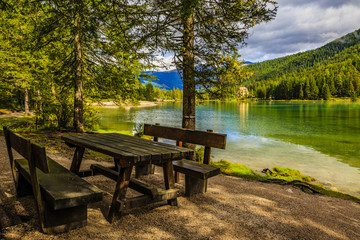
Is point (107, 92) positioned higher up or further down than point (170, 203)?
higher up

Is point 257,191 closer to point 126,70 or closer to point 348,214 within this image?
point 348,214

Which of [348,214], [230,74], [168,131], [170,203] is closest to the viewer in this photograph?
[170,203]

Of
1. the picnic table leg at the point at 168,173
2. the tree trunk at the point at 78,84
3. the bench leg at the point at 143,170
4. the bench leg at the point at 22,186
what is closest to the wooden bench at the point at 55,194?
the bench leg at the point at 22,186

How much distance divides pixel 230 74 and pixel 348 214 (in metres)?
4.16

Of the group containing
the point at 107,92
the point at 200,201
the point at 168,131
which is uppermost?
the point at 107,92

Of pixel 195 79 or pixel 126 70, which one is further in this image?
pixel 126 70

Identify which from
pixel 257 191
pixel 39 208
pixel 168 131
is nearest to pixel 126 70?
pixel 168 131

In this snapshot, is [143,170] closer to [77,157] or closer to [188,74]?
[77,157]

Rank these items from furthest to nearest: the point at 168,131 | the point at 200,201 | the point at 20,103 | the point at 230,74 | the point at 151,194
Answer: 1. the point at 20,103
2. the point at 230,74
3. the point at 168,131
4. the point at 200,201
5. the point at 151,194

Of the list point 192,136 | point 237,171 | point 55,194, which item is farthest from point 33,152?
point 237,171

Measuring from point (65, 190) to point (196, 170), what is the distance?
6.52ft

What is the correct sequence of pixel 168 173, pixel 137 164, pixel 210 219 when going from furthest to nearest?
pixel 168 173 → pixel 210 219 → pixel 137 164

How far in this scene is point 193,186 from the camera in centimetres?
457

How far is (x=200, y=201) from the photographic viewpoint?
4355 millimetres
